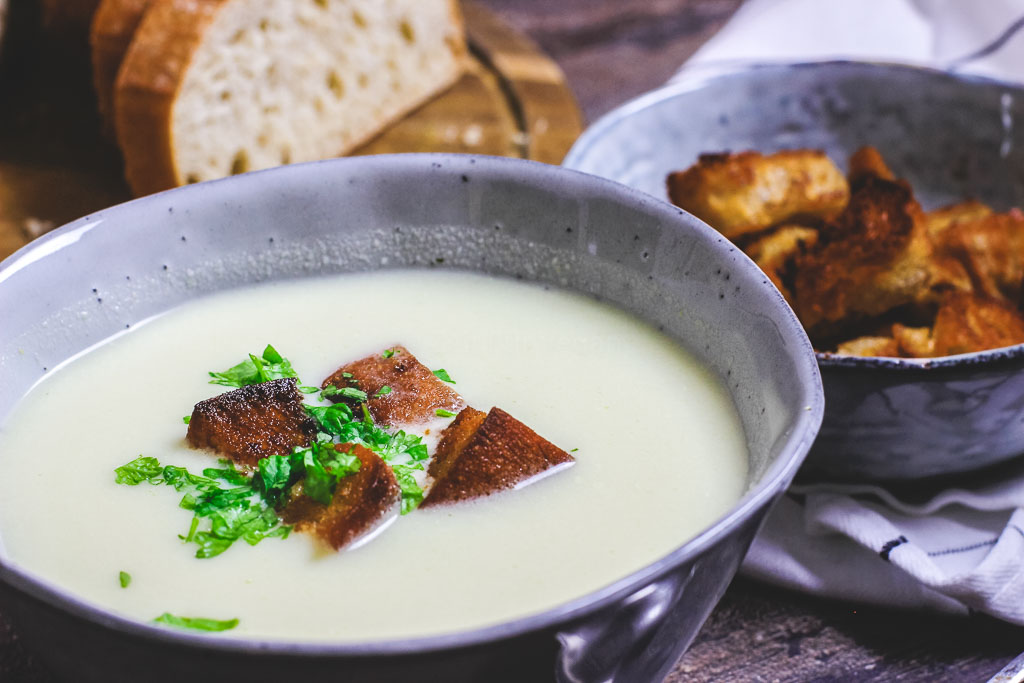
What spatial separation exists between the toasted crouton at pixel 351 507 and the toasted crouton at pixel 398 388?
0.13 meters

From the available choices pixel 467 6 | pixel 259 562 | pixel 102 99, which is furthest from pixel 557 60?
pixel 259 562

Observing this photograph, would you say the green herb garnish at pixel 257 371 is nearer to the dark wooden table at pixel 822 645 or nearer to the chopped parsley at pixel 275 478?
the chopped parsley at pixel 275 478

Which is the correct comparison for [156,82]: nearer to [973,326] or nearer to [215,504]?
[215,504]

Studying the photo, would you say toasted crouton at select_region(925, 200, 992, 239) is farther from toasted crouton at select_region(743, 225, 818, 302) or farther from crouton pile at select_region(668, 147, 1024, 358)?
toasted crouton at select_region(743, 225, 818, 302)

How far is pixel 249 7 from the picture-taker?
2.20 m

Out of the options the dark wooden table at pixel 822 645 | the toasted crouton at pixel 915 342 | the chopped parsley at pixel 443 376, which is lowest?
the dark wooden table at pixel 822 645

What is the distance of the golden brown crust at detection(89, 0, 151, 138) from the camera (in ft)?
7.21

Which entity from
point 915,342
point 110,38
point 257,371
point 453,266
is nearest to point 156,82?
point 110,38

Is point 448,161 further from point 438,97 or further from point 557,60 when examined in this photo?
Answer: point 557,60

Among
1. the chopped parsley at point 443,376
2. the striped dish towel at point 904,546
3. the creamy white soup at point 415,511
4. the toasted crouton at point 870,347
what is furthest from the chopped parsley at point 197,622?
the toasted crouton at point 870,347

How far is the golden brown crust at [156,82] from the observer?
208 cm

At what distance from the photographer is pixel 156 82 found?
2078 mm

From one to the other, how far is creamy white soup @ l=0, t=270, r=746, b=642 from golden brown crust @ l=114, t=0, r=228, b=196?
A: 792 mm

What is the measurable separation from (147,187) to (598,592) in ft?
5.55
